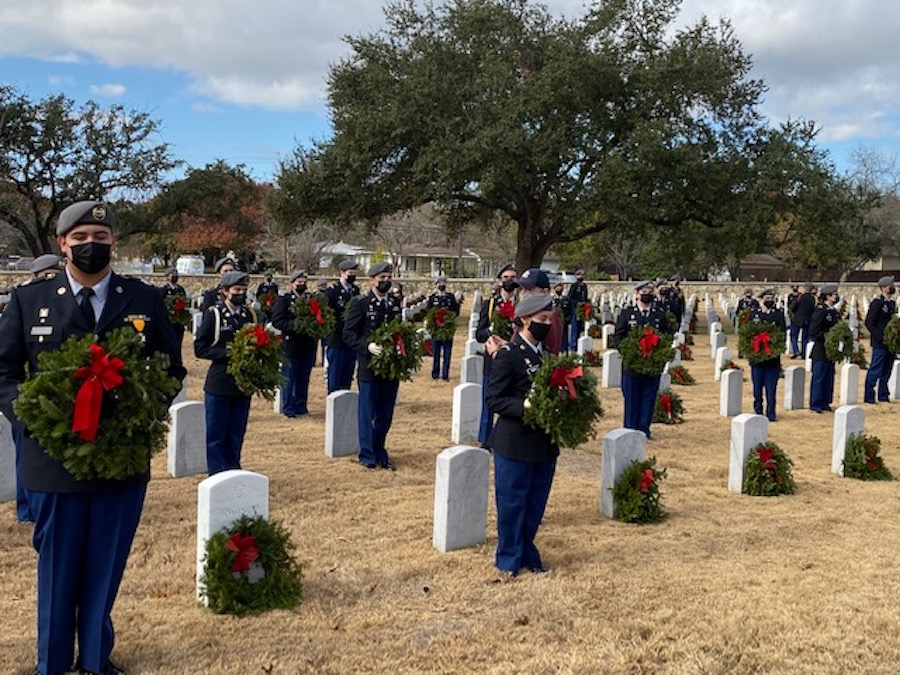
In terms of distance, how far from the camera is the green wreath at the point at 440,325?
1623 centimetres

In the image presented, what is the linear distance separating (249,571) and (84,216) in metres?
2.44

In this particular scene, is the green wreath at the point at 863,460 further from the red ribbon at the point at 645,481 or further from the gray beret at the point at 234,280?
the gray beret at the point at 234,280

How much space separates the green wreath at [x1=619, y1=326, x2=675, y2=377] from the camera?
10.6 m

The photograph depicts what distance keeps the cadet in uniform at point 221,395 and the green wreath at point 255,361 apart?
12 cm

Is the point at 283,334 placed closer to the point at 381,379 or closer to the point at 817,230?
the point at 381,379

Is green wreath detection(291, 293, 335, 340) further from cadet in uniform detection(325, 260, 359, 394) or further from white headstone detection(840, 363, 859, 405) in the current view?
white headstone detection(840, 363, 859, 405)

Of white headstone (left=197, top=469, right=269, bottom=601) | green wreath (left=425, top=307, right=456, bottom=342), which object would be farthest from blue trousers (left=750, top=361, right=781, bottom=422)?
white headstone (left=197, top=469, right=269, bottom=601)

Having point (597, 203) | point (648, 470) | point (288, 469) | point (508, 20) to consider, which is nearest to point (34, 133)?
point (508, 20)

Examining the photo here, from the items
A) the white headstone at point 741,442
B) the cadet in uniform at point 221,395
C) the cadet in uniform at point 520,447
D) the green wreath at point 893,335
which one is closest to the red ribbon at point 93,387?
the cadet in uniform at point 520,447

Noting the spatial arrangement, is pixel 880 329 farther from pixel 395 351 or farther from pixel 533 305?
pixel 533 305

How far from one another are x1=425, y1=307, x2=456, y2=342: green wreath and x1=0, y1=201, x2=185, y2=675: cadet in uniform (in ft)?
39.6

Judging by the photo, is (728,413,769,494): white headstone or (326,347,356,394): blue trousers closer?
(728,413,769,494): white headstone

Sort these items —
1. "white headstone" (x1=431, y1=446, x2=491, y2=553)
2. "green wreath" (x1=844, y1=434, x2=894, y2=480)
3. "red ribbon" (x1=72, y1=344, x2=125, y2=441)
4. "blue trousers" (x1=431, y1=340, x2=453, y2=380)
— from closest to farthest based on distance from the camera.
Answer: "red ribbon" (x1=72, y1=344, x2=125, y2=441)
"white headstone" (x1=431, y1=446, x2=491, y2=553)
"green wreath" (x1=844, y1=434, x2=894, y2=480)
"blue trousers" (x1=431, y1=340, x2=453, y2=380)

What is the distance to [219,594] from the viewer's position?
5156 millimetres
